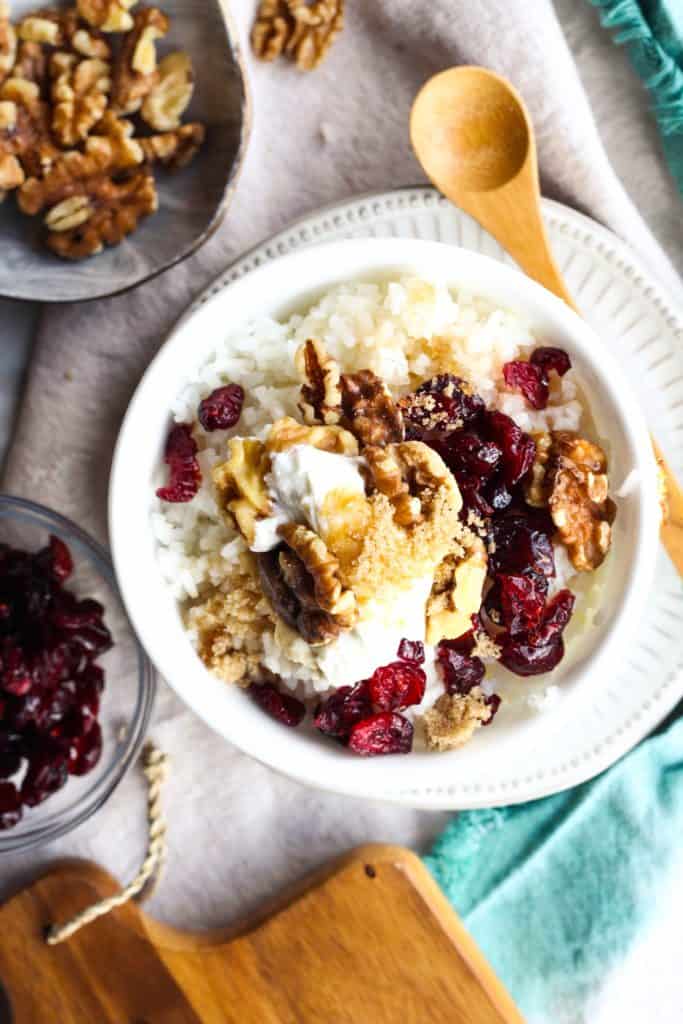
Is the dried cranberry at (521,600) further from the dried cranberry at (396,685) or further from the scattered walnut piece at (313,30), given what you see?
the scattered walnut piece at (313,30)

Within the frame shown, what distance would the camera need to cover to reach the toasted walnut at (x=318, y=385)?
1429mm

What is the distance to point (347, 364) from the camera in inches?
60.1

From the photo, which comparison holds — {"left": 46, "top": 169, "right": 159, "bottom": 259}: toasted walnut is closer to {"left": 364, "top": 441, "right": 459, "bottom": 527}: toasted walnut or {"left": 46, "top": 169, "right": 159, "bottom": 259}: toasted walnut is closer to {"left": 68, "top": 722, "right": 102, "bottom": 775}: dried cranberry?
{"left": 364, "top": 441, "right": 459, "bottom": 527}: toasted walnut

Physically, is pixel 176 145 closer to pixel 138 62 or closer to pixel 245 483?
pixel 138 62

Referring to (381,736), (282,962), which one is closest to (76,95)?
(381,736)

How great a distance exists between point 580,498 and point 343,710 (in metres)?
0.47

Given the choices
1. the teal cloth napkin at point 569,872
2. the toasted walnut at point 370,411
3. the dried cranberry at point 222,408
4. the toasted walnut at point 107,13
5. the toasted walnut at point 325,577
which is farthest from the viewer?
the teal cloth napkin at point 569,872

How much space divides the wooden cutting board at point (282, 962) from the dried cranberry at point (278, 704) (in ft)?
1.78

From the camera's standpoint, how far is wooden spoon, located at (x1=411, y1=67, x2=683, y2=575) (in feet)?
5.60

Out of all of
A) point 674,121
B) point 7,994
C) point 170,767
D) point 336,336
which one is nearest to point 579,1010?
point 170,767

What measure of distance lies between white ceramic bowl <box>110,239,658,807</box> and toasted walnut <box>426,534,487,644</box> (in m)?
0.23

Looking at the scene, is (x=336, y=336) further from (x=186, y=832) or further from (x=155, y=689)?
(x=186, y=832)

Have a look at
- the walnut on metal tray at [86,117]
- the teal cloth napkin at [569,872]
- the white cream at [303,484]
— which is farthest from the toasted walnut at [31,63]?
the teal cloth napkin at [569,872]

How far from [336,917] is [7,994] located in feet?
2.23
